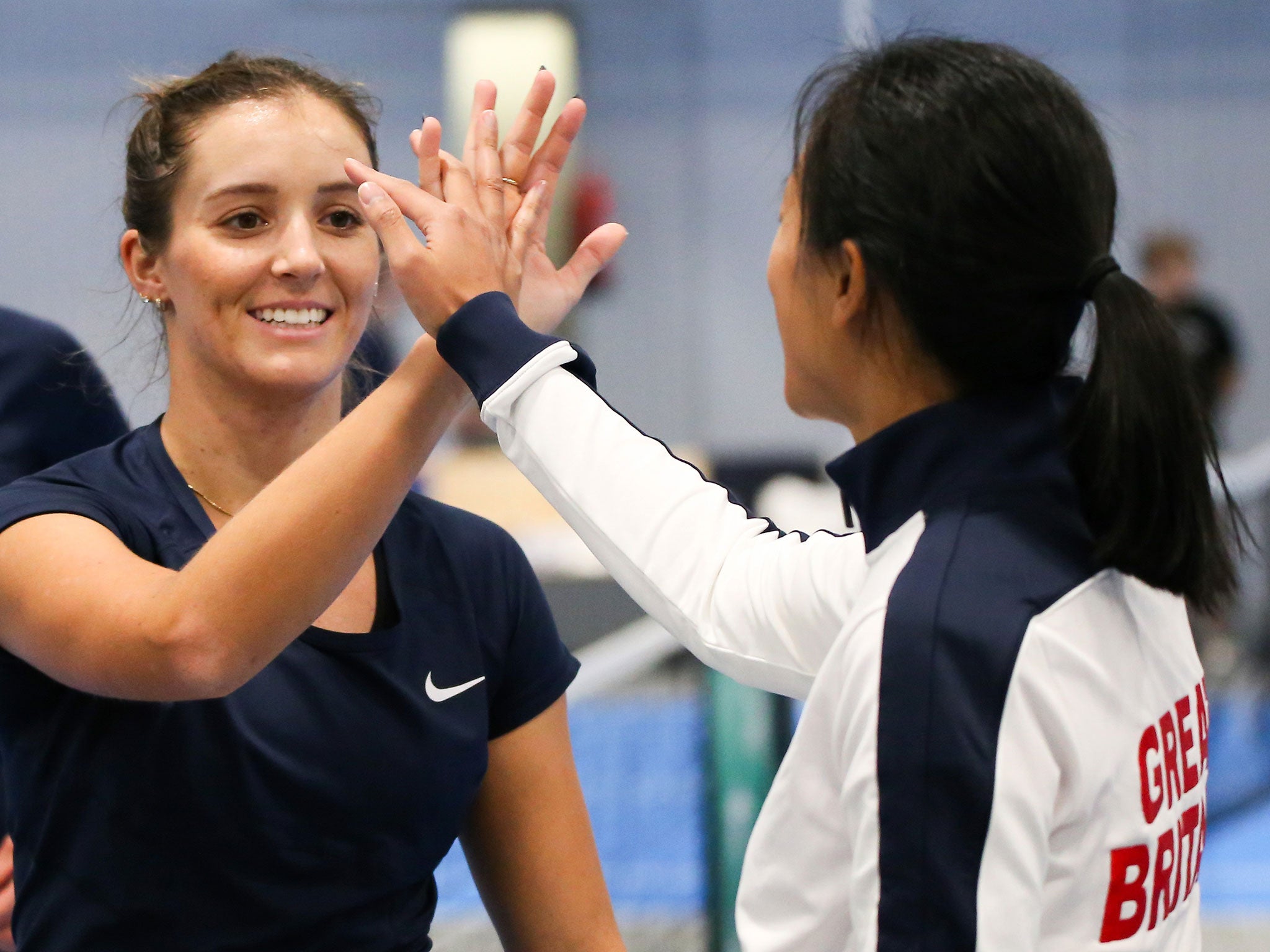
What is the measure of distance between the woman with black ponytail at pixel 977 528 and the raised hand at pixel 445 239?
8 centimetres

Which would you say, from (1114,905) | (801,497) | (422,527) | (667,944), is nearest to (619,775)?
(667,944)

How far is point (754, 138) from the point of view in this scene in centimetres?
810

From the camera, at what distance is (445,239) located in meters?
1.13

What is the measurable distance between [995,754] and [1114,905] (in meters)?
0.16

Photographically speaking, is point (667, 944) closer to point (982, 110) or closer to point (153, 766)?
point (153, 766)

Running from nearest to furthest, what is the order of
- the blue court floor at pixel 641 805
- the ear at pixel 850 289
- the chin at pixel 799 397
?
1. the ear at pixel 850 289
2. the chin at pixel 799 397
3. the blue court floor at pixel 641 805

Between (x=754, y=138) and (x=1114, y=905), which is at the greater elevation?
(x=1114, y=905)

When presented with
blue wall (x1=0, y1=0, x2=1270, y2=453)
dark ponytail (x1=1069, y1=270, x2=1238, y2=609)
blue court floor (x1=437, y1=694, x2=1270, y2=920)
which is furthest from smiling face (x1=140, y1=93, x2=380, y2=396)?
blue wall (x1=0, y1=0, x2=1270, y2=453)

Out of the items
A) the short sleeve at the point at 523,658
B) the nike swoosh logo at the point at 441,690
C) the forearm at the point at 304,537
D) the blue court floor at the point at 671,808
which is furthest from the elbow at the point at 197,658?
the blue court floor at the point at 671,808

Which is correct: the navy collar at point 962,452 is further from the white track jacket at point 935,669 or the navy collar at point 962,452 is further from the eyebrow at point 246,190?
the eyebrow at point 246,190

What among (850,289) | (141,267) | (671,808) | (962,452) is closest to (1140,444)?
(962,452)

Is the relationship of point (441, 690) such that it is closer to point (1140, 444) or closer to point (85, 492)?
point (85, 492)

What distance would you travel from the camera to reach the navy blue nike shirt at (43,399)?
1513 mm

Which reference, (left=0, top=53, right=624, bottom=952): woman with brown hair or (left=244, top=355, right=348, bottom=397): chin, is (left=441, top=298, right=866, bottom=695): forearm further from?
(left=244, top=355, right=348, bottom=397): chin
